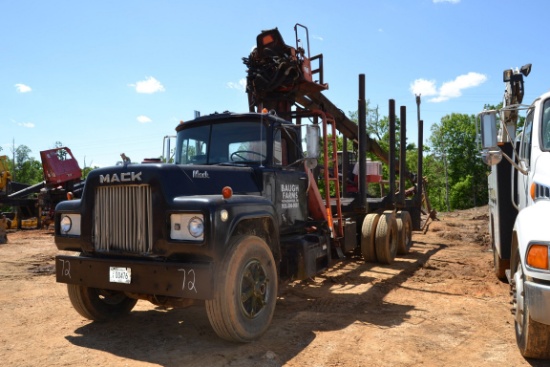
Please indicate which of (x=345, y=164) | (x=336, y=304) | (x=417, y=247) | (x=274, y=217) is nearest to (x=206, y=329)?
(x=274, y=217)

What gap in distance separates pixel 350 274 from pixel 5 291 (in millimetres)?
5877

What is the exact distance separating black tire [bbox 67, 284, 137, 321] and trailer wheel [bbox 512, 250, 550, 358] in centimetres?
421

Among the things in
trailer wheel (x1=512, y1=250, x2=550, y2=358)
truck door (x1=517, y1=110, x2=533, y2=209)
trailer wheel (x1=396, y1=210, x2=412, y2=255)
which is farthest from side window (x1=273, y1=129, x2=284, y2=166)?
trailer wheel (x1=396, y1=210, x2=412, y2=255)

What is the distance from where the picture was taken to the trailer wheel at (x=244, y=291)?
4.17 m

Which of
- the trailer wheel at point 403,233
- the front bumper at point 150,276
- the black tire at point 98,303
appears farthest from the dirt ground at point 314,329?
the trailer wheel at point 403,233

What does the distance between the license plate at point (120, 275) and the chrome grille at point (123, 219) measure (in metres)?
0.20

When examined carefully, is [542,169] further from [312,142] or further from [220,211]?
[220,211]

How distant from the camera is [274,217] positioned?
5070 mm

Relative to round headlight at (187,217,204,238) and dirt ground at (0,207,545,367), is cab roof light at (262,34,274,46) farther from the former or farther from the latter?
round headlight at (187,217,204,238)

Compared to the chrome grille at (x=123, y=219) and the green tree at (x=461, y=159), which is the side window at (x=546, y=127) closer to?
the chrome grille at (x=123, y=219)

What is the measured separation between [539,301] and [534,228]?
0.56 m

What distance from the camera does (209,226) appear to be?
13.2 ft

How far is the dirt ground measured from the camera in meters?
4.14

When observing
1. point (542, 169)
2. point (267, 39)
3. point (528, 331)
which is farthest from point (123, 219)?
point (267, 39)
